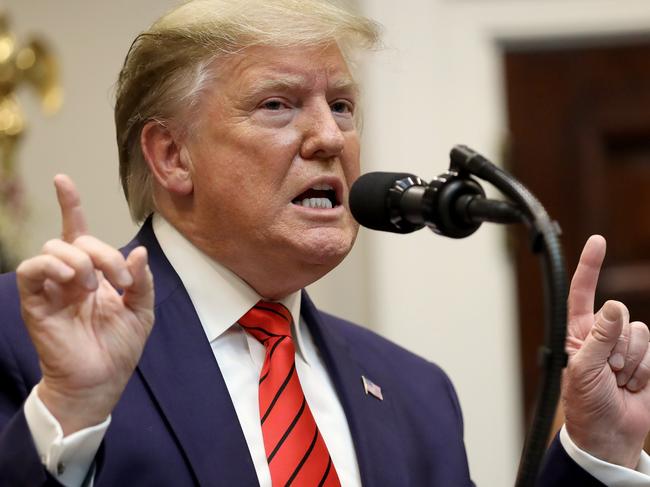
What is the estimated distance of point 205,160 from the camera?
210 centimetres

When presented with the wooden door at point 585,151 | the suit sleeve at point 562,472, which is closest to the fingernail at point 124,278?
the suit sleeve at point 562,472

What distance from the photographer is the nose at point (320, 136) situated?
80.3 inches

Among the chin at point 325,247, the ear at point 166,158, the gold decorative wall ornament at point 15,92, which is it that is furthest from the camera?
the gold decorative wall ornament at point 15,92

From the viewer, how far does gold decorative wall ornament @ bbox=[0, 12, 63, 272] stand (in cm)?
367

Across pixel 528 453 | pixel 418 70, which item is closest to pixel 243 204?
pixel 528 453

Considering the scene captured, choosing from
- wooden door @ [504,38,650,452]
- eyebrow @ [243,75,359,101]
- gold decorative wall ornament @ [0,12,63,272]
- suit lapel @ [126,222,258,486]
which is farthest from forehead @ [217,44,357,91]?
wooden door @ [504,38,650,452]

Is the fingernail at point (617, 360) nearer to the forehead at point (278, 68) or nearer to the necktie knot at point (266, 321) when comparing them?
the necktie knot at point (266, 321)

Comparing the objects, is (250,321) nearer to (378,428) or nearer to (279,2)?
(378,428)

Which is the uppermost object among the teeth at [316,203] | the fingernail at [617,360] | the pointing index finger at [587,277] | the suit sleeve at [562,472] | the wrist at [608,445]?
the teeth at [316,203]

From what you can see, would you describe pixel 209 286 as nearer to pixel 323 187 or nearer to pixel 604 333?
pixel 323 187

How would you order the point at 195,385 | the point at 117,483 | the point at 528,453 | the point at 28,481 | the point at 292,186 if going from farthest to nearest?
the point at 292,186
the point at 195,385
the point at 117,483
the point at 28,481
the point at 528,453

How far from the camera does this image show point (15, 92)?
3.85 m

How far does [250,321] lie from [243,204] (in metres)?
0.20

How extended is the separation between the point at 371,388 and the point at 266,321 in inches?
9.6
